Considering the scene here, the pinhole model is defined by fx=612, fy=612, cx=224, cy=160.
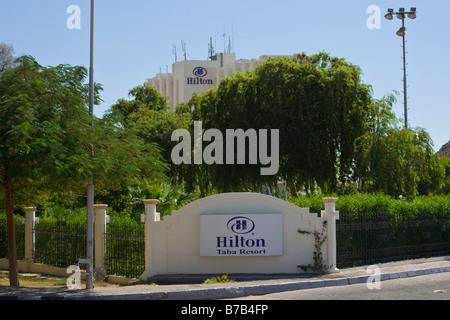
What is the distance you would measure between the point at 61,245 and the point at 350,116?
53.9 ft

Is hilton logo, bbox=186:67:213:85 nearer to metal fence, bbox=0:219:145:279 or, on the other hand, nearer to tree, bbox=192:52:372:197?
tree, bbox=192:52:372:197

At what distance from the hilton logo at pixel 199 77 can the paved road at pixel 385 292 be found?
8906 cm

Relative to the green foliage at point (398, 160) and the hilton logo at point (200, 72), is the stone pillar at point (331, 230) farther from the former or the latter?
the hilton logo at point (200, 72)

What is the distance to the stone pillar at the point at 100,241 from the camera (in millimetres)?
18828

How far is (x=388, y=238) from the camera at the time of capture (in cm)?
2017

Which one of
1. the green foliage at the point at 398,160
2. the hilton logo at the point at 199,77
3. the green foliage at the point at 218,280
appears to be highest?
the hilton logo at the point at 199,77

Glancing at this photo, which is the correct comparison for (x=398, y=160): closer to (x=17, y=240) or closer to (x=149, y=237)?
(x=149, y=237)

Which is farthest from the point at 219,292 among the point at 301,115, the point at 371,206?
the point at 301,115

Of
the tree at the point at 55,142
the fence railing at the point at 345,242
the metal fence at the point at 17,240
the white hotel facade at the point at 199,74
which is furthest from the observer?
the white hotel facade at the point at 199,74

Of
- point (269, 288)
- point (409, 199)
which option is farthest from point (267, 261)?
point (409, 199)

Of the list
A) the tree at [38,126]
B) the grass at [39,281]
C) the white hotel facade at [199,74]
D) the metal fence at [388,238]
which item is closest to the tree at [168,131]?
the grass at [39,281]

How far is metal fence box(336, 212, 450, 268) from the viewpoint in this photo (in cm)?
1861

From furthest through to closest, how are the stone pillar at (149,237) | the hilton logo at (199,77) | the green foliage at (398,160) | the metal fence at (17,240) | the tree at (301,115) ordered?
the hilton logo at (199,77), the tree at (301,115), the green foliage at (398,160), the metal fence at (17,240), the stone pillar at (149,237)

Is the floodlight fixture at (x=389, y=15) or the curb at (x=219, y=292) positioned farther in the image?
the floodlight fixture at (x=389, y=15)
